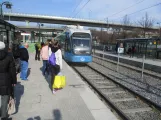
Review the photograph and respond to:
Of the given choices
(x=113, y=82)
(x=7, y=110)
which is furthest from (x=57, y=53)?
(x=113, y=82)

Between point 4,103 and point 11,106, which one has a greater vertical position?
point 4,103

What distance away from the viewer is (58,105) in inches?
249

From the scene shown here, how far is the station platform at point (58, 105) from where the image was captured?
5504 millimetres

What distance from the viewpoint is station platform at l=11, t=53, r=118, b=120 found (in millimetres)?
5504

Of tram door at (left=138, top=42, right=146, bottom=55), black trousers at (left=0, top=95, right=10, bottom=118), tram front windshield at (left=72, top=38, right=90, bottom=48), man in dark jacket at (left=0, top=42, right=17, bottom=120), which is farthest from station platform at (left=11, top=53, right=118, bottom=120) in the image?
tram door at (left=138, top=42, right=146, bottom=55)

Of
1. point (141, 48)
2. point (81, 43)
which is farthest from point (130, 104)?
point (141, 48)

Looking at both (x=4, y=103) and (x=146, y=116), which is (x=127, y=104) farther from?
(x=4, y=103)

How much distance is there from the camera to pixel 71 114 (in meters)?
5.63

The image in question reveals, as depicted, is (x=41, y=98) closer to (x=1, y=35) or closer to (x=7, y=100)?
(x=7, y=100)

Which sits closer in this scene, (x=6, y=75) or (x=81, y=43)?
(x=6, y=75)

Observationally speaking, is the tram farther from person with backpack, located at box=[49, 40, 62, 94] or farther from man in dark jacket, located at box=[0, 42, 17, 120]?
man in dark jacket, located at box=[0, 42, 17, 120]

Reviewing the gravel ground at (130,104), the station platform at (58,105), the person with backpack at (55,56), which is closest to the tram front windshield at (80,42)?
the station platform at (58,105)

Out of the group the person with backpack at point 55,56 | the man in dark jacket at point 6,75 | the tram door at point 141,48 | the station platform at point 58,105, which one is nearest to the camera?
the man in dark jacket at point 6,75

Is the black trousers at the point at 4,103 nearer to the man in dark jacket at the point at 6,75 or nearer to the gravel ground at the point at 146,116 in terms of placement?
the man in dark jacket at the point at 6,75
